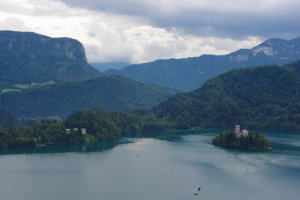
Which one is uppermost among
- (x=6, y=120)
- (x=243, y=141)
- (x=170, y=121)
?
(x=170, y=121)

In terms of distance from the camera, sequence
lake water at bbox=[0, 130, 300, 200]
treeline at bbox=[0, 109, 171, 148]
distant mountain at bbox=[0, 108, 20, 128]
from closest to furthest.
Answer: lake water at bbox=[0, 130, 300, 200] → treeline at bbox=[0, 109, 171, 148] → distant mountain at bbox=[0, 108, 20, 128]

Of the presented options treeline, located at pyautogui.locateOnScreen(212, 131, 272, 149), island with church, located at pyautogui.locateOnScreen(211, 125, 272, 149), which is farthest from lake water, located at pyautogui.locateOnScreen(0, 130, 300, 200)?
island with church, located at pyautogui.locateOnScreen(211, 125, 272, 149)

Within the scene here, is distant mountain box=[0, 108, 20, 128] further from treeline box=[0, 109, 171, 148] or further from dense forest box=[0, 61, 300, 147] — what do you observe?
dense forest box=[0, 61, 300, 147]

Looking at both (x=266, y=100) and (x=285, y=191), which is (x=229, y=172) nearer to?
(x=285, y=191)

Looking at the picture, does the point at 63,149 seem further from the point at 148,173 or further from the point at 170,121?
the point at 170,121

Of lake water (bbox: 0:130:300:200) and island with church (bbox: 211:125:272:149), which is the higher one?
island with church (bbox: 211:125:272:149)

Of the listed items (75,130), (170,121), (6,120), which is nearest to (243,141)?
(75,130)

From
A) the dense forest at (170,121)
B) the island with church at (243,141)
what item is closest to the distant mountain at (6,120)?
the dense forest at (170,121)
